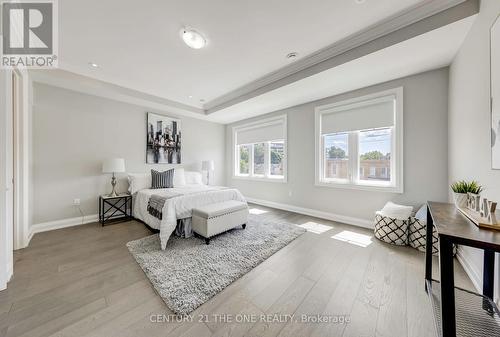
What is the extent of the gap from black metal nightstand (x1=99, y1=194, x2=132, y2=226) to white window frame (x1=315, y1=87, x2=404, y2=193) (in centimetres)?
396

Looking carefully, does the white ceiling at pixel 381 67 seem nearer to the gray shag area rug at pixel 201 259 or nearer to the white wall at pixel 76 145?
the gray shag area rug at pixel 201 259

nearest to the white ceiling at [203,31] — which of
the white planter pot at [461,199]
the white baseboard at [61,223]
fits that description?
the white planter pot at [461,199]

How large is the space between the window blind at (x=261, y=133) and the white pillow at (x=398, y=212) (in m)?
2.57

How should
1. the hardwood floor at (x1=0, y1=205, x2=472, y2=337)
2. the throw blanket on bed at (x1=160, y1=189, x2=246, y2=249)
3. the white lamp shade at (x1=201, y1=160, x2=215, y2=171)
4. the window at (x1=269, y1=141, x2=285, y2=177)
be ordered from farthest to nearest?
the white lamp shade at (x1=201, y1=160, x2=215, y2=171) < the window at (x1=269, y1=141, x2=285, y2=177) < the throw blanket on bed at (x1=160, y1=189, x2=246, y2=249) < the hardwood floor at (x1=0, y1=205, x2=472, y2=337)

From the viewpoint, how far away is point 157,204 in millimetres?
2797

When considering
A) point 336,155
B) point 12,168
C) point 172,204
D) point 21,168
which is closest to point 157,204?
point 172,204

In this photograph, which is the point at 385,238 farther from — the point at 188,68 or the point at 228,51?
the point at 188,68

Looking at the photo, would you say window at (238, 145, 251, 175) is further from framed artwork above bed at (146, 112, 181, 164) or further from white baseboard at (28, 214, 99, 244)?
white baseboard at (28, 214, 99, 244)

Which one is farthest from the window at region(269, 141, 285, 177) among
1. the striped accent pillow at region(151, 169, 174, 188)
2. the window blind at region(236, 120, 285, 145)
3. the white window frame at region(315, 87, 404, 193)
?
the striped accent pillow at region(151, 169, 174, 188)

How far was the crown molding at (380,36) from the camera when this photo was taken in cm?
167

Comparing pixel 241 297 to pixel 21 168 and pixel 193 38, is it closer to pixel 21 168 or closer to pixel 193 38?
pixel 193 38

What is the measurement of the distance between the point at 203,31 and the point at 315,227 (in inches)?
131

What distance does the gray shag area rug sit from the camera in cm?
157

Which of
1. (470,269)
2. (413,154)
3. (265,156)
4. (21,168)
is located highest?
(265,156)
